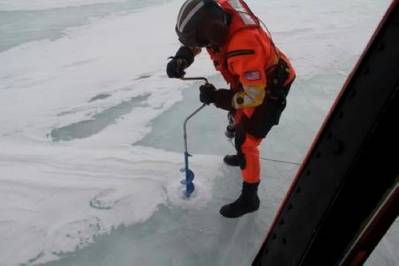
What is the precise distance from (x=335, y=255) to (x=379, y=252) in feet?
4.80

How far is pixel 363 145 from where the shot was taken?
21.5 inches

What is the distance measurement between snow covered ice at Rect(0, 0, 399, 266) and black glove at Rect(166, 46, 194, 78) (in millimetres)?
729

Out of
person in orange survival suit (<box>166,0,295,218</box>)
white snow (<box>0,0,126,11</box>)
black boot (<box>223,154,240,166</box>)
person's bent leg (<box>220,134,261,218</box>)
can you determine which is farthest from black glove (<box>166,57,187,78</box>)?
white snow (<box>0,0,126,11</box>)

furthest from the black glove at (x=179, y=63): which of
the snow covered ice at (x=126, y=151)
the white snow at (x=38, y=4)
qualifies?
the white snow at (x=38, y=4)

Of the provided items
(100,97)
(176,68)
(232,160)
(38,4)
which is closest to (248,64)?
(176,68)

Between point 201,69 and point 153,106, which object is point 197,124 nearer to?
point 153,106

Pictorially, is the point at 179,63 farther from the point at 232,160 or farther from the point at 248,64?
the point at 232,160

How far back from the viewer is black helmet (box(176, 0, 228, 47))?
165 cm

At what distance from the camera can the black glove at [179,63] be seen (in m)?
2.23

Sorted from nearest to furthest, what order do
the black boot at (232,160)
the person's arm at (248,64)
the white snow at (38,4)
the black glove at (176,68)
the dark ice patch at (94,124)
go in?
the person's arm at (248,64) → the black glove at (176,68) → the black boot at (232,160) → the dark ice patch at (94,124) → the white snow at (38,4)

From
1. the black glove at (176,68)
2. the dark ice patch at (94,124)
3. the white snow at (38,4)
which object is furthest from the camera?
the white snow at (38,4)

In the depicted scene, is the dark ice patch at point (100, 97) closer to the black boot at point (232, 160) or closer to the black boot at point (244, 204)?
the black boot at point (232, 160)

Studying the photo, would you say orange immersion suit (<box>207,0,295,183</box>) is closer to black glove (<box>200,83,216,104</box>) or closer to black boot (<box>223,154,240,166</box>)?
black glove (<box>200,83,216,104</box>)

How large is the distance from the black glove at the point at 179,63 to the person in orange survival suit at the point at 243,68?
1.10 ft
